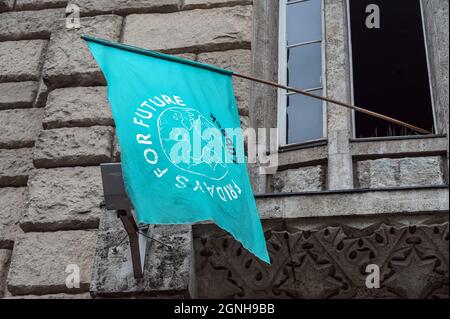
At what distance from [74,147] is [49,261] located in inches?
41.9

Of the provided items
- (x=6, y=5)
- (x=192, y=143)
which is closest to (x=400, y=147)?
(x=192, y=143)

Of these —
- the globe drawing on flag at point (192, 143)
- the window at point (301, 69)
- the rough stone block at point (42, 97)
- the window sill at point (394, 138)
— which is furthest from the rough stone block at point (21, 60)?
Result: the window sill at point (394, 138)

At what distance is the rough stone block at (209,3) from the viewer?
807 cm

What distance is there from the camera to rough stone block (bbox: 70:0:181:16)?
8281 millimetres

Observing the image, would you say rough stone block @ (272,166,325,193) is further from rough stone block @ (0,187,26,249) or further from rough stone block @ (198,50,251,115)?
rough stone block @ (0,187,26,249)

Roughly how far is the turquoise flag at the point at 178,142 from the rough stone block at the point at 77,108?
161 cm

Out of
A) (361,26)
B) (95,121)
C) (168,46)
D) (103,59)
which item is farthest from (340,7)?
(103,59)

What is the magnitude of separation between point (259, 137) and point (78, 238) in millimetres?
1796

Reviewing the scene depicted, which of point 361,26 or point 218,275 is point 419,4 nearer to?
point 361,26

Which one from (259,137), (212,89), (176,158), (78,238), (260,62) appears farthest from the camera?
(260,62)

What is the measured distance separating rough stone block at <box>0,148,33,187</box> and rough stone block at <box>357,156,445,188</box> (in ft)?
9.76

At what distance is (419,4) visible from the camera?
8.90m

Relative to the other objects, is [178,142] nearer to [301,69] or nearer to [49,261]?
[49,261]

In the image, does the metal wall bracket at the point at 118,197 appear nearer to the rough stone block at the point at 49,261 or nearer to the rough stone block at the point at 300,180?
the rough stone block at the point at 49,261
